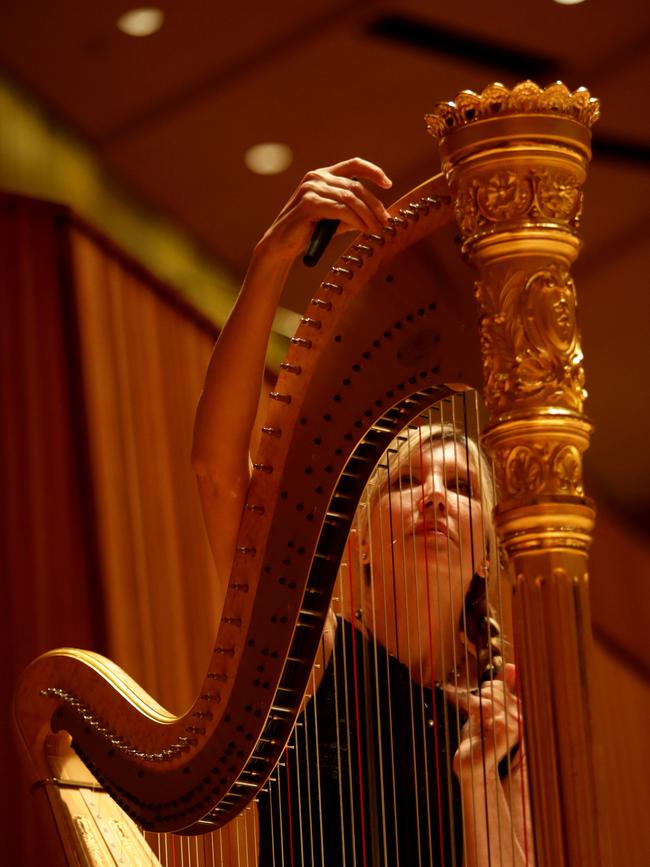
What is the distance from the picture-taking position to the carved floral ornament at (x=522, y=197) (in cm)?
87

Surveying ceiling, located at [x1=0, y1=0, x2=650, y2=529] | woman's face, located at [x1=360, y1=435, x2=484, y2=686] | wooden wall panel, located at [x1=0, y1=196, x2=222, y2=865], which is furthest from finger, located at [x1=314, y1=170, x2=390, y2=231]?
ceiling, located at [x1=0, y1=0, x2=650, y2=529]

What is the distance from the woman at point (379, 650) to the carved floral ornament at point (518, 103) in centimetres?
28

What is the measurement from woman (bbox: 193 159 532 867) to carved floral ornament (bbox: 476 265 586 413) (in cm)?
33

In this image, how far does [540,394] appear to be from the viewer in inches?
33.1

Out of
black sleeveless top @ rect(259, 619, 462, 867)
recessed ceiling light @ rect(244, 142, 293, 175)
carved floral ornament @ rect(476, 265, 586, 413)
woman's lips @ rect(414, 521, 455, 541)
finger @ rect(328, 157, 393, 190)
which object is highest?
recessed ceiling light @ rect(244, 142, 293, 175)

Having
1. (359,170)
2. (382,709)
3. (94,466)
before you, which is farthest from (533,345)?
(94,466)

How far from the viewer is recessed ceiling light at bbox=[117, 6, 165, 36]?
3201mm

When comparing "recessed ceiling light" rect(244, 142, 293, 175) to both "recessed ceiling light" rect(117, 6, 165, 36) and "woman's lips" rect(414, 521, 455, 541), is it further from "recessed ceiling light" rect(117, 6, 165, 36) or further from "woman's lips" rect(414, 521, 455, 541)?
"woman's lips" rect(414, 521, 455, 541)

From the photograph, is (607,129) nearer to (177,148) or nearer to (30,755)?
(177,148)

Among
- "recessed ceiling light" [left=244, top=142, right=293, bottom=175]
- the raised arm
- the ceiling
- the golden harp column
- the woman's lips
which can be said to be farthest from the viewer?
"recessed ceiling light" [left=244, top=142, right=293, bottom=175]

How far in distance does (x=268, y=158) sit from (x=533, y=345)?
2.55 m

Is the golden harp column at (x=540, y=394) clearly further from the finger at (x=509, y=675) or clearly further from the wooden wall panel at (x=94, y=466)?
the wooden wall panel at (x=94, y=466)

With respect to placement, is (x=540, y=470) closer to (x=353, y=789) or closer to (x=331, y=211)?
(x=331, y=211)

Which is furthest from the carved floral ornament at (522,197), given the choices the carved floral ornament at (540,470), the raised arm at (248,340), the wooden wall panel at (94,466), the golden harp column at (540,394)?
the wooden wall panel at (94,466)
